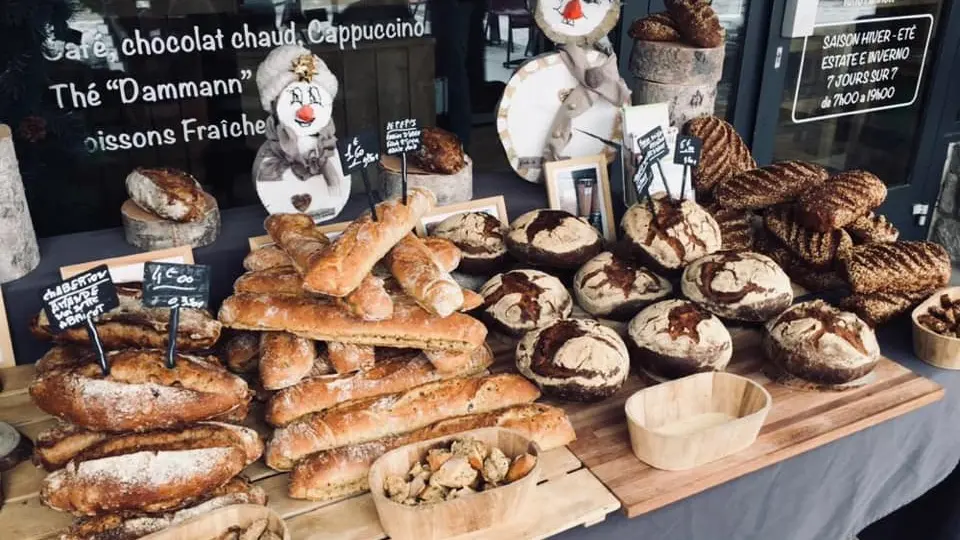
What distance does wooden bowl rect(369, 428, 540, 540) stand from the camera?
1464 mm

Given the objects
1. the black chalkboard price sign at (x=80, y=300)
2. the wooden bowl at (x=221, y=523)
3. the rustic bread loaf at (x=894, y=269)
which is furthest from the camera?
the rustic bread loaf at (x=894, y=269)

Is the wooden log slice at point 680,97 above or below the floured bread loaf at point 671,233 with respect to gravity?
above

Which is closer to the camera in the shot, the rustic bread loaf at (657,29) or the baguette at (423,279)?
the baguette at (423,279)

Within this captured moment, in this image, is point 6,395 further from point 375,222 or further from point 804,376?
point 804,376

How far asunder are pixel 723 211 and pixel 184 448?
1958 mm

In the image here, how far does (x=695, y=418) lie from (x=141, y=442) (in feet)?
4.33

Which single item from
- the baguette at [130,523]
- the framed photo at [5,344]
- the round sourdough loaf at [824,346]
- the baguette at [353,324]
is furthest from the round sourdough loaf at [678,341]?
the framed photo at [5,344]

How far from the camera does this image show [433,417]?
178 cm

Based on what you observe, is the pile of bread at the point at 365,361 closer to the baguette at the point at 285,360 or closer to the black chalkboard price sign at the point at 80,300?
the baguette at the point at 285,360

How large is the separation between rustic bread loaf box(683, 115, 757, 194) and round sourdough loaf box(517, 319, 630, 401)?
3.56ft

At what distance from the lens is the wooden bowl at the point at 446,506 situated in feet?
4.80

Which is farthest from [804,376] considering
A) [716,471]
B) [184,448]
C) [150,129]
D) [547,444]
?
[150,129]

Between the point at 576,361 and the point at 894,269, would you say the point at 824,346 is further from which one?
the point at 576,361

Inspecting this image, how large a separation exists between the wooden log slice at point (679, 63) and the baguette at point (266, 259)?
5.25 feet
